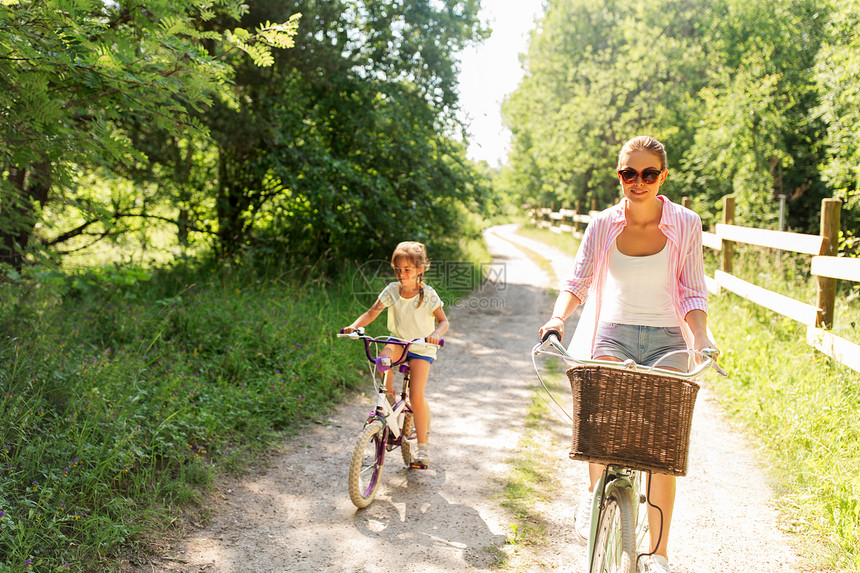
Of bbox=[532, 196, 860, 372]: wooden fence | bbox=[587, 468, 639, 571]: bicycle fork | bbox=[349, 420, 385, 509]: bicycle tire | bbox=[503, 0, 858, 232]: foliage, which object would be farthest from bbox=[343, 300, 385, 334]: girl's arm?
bbox=[503, 0, 858, 232]: foliage

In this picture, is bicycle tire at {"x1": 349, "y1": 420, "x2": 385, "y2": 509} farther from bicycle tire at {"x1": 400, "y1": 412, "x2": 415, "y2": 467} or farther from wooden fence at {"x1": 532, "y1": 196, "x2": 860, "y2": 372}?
wooden fence at {"x1": 532, "y1": 196, "x2": 860, "y2": 372}

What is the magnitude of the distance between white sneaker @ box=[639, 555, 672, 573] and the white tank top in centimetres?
95

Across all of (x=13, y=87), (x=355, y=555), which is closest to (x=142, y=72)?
(x=13, y=87)

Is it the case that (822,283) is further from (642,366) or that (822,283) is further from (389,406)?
(642,366)

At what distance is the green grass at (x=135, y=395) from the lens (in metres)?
3.33

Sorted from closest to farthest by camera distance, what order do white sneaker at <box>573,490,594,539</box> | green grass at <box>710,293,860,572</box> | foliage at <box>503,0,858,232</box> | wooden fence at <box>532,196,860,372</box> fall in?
white sneaker at <box>573,490,594,539</box> → green grass at <box>710,293,860,572</box> → wooden fence at <box>532,196,860,372</box> → foliage at <box>503,0,858,232</box>

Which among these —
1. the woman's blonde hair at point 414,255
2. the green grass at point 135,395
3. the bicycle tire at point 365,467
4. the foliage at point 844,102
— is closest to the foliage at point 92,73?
the green grass at point 135,395

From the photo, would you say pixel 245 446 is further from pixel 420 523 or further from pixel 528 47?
pixel 528 47

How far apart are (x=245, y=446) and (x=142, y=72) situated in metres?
2.71

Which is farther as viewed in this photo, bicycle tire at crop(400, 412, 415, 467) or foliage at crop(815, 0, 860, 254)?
foliage at crop(815, 0, 860, 254)

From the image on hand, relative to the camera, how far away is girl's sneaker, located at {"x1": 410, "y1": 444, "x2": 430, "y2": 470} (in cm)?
463

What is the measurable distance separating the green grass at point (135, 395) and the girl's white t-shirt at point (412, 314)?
5.02 ft

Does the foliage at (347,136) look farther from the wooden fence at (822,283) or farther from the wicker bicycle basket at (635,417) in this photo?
the wicker bicycle basket at (635,417)

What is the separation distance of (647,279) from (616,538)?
3.58ft
